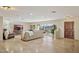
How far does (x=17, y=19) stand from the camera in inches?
135

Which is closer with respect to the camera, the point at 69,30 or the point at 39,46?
the point at 39,46

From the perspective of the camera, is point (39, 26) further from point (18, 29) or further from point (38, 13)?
point (18, 29)

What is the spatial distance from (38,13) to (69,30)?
37.6 inches

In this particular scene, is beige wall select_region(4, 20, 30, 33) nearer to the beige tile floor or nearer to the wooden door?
the beige tile floor

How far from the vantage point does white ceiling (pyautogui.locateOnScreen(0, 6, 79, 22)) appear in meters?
3.19

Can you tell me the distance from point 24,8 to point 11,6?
0.31 meters

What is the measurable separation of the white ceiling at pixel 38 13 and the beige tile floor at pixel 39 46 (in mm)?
565

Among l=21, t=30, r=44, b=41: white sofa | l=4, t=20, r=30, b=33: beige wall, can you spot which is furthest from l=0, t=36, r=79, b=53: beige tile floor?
l=4, t=20, r=30, b=33: beige wall

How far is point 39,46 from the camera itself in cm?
334

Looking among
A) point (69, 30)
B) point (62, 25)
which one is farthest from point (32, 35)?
point (69, 30)

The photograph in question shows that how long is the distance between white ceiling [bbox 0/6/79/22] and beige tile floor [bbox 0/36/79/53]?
57 cm
